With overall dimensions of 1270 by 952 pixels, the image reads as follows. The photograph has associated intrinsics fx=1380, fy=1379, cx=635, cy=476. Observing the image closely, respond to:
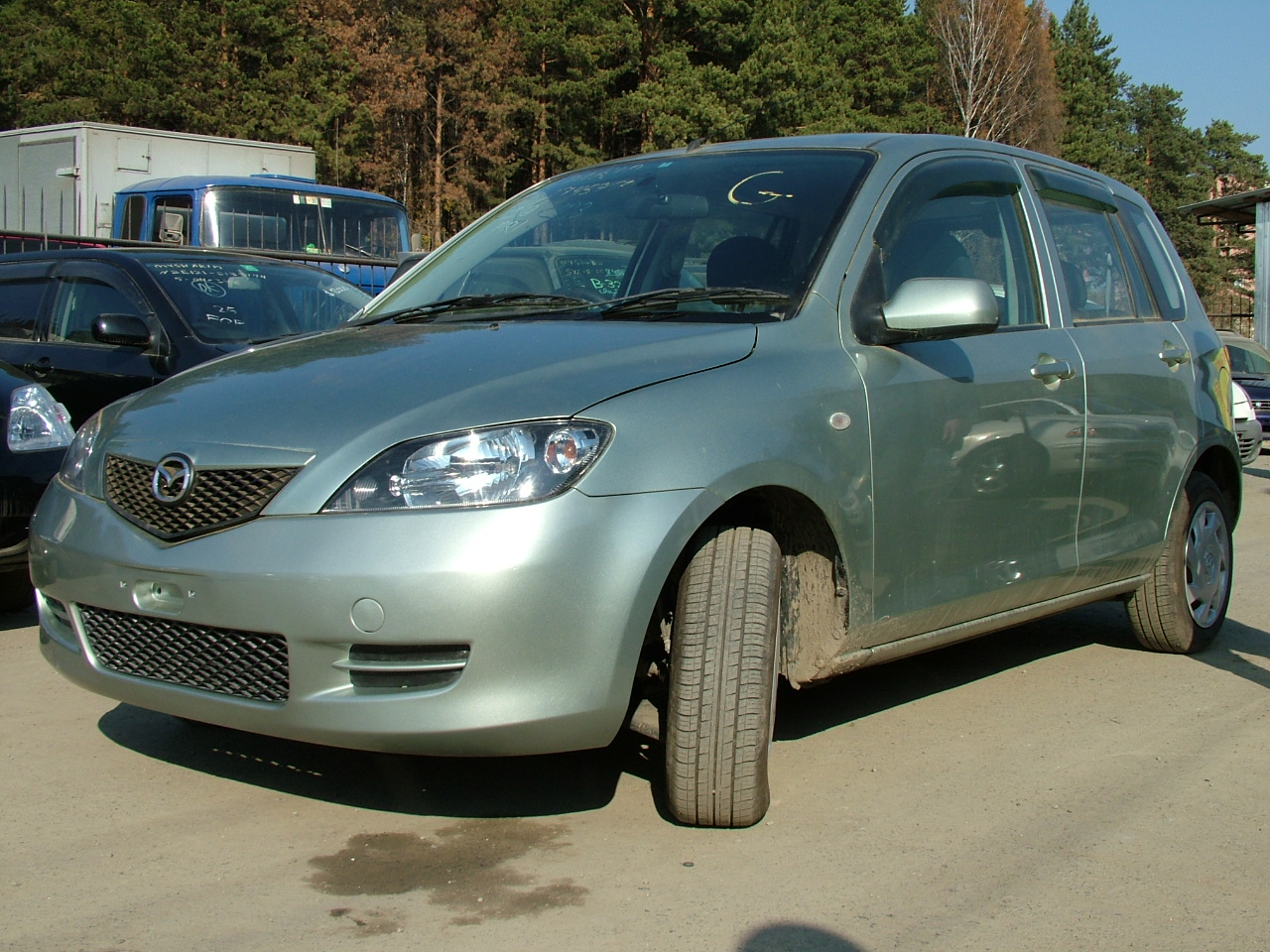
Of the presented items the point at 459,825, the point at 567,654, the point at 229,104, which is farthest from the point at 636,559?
the point at 229,104

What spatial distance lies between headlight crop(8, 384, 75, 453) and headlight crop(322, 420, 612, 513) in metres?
3.27

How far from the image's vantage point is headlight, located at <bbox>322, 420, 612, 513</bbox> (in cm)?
292

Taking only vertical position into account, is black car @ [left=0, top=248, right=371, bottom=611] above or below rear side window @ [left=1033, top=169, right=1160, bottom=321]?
below

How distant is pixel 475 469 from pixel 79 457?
4.30ft

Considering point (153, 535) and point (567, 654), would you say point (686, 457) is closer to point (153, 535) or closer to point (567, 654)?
point (567, 654)

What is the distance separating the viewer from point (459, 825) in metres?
3.39

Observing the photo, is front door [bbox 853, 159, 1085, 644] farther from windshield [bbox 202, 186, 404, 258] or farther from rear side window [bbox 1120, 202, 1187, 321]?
windshield [bbox 202, 186, 404, 258]

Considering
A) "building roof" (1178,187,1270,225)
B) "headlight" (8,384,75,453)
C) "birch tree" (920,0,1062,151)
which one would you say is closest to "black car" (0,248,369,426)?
"headlight" (8,384,75,453)

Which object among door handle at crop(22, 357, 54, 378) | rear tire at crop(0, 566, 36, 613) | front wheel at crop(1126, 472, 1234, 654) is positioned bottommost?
rear tire at crop(0, 566, 36, 613)

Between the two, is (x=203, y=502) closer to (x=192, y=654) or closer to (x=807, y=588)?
(x=192, y=654)

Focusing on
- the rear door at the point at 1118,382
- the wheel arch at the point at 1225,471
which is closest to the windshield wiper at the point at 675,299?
the rear door at the point at 1118,382

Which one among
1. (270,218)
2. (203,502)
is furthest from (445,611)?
(270,218)

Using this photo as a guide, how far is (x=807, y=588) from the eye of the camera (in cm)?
365

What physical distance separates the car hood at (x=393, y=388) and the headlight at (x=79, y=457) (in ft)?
0.35
